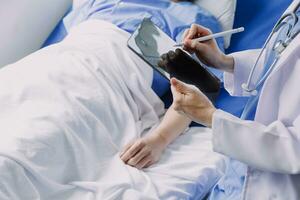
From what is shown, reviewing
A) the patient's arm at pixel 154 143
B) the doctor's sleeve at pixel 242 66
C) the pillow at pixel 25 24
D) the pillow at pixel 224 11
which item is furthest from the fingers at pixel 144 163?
the pillow at pixel 25 24

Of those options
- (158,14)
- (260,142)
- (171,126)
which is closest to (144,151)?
(171,126)

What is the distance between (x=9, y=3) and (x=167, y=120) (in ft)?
3.30

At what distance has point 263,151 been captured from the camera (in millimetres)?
844

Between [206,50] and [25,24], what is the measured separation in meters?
1.13

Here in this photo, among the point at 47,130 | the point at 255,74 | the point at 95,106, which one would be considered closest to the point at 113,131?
the point at 95,106

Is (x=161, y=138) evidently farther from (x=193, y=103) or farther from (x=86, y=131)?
(x=193, y=103)

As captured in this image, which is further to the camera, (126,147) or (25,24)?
(25,24)

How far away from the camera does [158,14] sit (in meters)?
1.70

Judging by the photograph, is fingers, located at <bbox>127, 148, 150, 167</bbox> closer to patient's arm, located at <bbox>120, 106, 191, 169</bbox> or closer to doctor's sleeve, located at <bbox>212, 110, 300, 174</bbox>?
patient's arm, located at <bbox>120, 106, 191, 169</bbox>

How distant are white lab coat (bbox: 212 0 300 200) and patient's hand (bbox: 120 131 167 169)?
0.38 metres

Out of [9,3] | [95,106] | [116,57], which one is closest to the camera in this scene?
[95,106]

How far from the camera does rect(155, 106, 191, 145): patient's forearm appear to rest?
1320 mm

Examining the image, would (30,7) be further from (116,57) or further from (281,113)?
(281,113)

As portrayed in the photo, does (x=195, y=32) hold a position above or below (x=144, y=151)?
above
